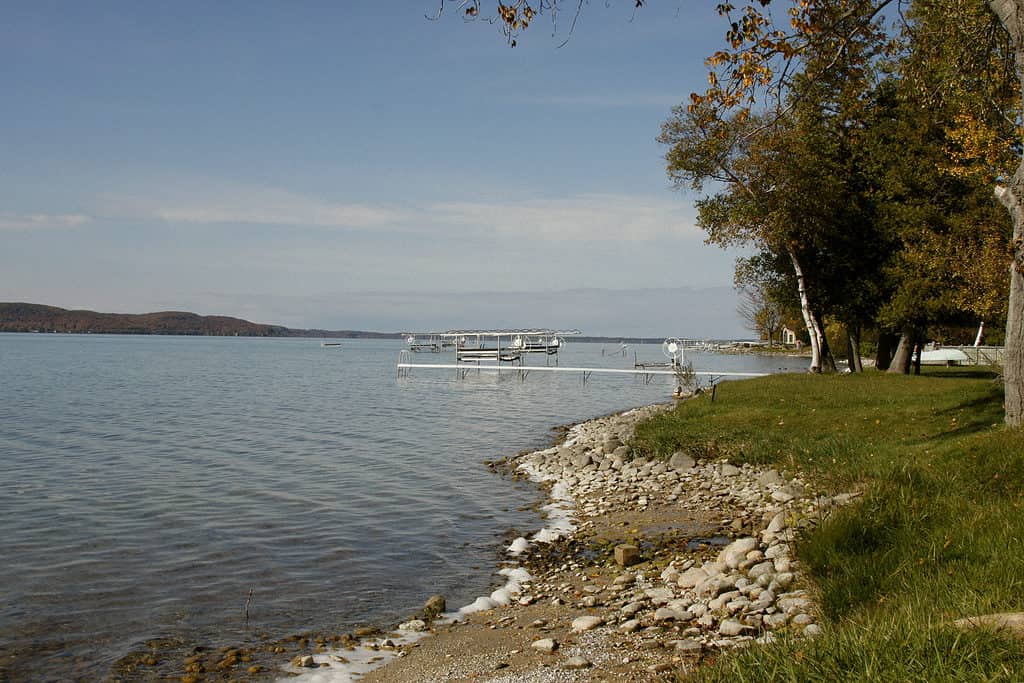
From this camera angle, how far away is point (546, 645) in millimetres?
7203

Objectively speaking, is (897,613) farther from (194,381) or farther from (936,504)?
(194,381)

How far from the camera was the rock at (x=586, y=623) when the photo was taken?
25.2 ft

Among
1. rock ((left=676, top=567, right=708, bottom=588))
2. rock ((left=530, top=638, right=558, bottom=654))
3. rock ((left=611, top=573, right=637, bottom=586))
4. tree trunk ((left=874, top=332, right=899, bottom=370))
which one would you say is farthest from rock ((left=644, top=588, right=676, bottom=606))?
tree trunk ((left=874, top=332, right=899, bottom=370))

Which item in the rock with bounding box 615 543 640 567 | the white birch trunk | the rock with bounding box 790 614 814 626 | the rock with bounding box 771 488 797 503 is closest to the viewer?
the rock with bounding box 790 614 814 626

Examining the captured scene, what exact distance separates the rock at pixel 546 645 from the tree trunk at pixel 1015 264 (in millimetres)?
7878

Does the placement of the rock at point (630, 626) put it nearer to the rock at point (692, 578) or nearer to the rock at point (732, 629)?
the rock at point (732, 629)

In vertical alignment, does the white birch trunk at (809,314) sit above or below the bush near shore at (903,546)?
above

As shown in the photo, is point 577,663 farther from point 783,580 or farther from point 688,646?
point 783,580

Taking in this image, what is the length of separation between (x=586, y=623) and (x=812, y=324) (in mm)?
29507

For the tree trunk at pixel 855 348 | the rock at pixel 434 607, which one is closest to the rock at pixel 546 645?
the rock at pixel 434 607

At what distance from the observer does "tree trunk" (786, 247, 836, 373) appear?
3228 cm

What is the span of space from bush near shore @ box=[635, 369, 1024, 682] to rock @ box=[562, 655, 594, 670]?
1.76 m

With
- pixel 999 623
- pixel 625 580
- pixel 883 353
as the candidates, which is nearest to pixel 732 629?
pixel 625 580

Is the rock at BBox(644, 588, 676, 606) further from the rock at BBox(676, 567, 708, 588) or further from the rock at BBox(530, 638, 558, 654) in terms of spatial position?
the rock at BBox(530, 638, 558, 654)
